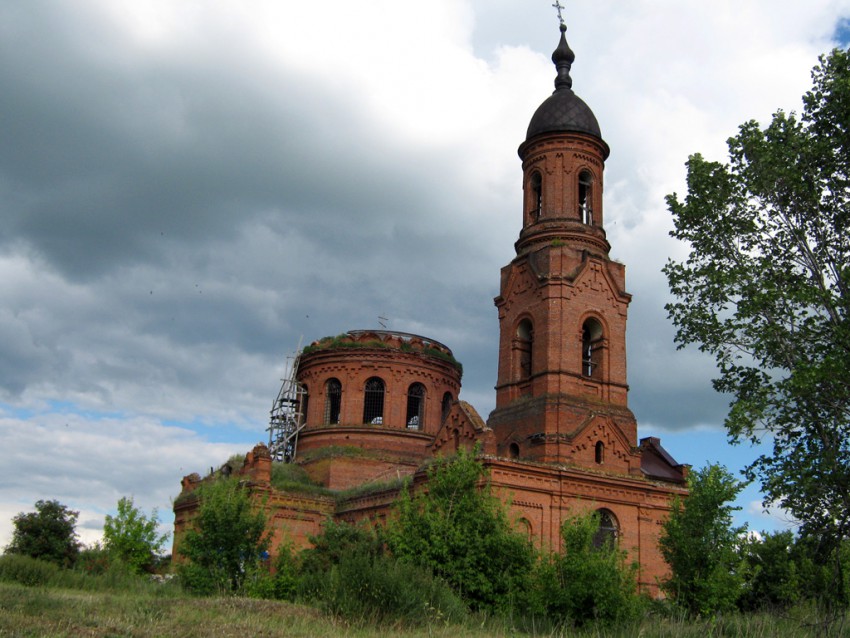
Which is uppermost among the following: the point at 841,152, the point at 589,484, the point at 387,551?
the point at 841,152

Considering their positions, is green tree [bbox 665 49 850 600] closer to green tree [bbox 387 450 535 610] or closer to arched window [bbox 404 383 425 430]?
green tree [bbox 387 450 535 610]

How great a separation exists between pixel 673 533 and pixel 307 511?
17.0m

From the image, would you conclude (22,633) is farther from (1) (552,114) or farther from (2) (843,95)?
(1) (552,114)

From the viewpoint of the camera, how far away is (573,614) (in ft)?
69.1

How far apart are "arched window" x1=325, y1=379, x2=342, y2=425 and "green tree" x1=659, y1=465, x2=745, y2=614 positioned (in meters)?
20.3

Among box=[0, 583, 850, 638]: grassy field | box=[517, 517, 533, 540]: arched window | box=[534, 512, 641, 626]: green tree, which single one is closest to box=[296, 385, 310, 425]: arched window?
box=[517, 517, 533, 540]: arched window

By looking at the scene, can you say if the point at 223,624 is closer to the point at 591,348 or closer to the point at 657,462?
the point at 591,348

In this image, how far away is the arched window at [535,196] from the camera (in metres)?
35.1

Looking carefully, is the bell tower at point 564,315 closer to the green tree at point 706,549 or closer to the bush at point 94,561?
the green tree at point 706,549

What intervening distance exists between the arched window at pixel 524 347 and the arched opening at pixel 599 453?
12.2 ft

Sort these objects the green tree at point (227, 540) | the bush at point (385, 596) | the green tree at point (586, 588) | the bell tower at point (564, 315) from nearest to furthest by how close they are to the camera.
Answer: the bush at point (385, 596) → the green tree at point (586, 588) → the green tree at point (227, 540) → the bell tower at point (564, 315)

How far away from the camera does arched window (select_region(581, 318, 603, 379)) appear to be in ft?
108

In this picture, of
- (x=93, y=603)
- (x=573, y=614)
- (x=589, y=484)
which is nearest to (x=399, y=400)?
(x=589, y=484)

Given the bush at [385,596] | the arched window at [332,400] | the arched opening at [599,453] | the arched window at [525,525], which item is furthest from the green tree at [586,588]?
the arched window at [332,400]
